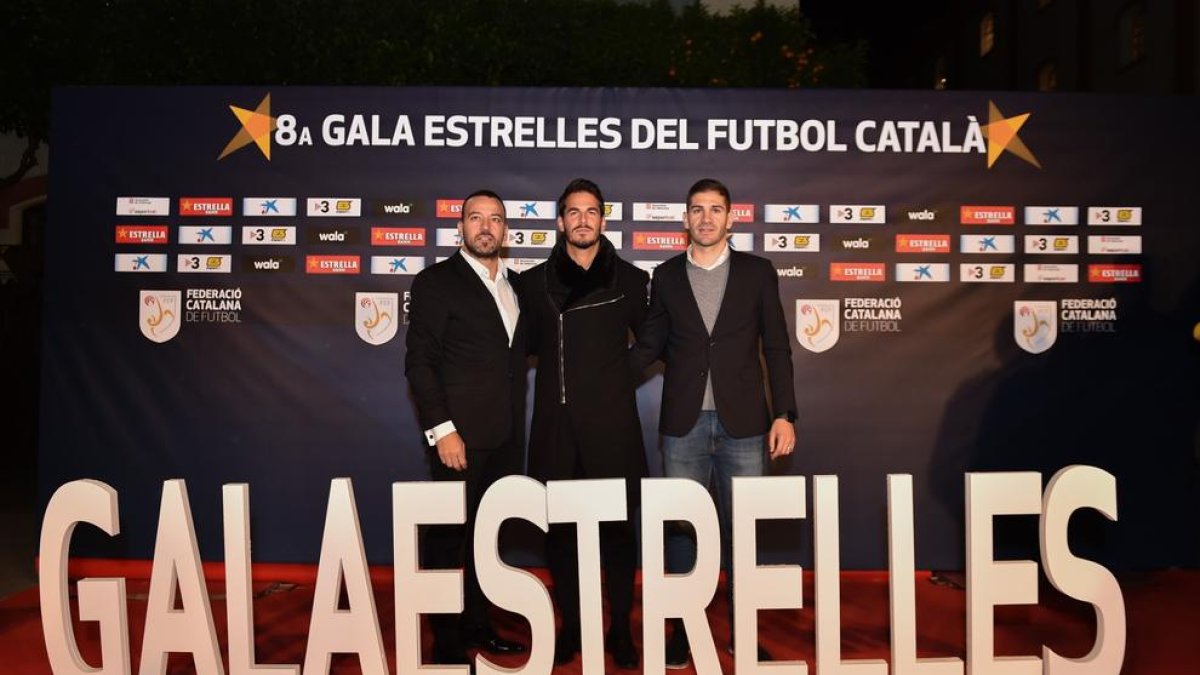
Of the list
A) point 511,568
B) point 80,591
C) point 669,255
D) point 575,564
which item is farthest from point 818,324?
point 80,591

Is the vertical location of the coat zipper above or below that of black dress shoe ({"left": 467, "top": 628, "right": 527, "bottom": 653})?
above

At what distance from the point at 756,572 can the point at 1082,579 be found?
848 mm

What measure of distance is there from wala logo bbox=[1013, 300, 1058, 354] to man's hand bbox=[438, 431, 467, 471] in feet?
8.58

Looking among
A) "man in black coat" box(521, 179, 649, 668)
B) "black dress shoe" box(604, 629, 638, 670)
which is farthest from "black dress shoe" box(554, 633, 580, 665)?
"black dress shoe" box(604, 629, 638, 670)

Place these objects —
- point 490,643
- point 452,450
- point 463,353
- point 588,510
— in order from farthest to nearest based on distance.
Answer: point 490,643 → point 463,353 → point 452,450 → point 588,510

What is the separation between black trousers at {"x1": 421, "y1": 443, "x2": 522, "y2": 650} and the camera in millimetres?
2705

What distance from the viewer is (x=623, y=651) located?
2.72 metres

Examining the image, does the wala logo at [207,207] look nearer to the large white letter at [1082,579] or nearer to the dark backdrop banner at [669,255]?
the dark backdrop banner at [669,255]

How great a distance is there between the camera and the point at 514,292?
299 cm

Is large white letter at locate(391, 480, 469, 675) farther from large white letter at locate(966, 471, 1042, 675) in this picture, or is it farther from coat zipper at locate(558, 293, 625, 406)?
large white letter at locate(966, 471, 1042, 675)

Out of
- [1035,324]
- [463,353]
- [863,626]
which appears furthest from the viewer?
[1035,324]

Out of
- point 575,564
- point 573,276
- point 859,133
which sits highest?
point 859,133

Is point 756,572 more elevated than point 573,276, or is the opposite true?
point 573,276

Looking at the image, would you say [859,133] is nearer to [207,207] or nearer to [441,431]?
[441,431]
